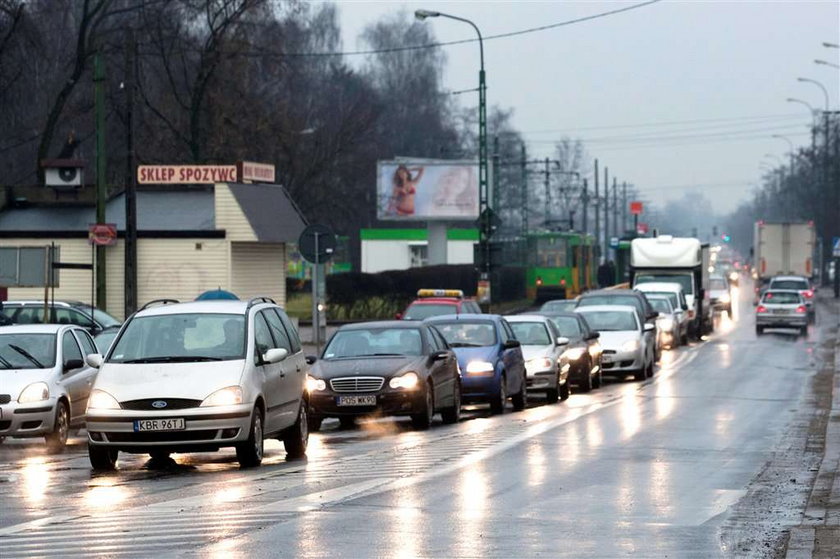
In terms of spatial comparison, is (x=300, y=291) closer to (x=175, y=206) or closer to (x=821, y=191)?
(x=821, y=191)

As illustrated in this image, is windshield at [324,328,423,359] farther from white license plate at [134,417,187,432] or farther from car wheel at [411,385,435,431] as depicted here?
white license plate at [134,417,187,432]

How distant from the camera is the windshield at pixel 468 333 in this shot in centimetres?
2583

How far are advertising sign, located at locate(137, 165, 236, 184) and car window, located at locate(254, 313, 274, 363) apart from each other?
93.6 feet

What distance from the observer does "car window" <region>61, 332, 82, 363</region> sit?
20672 mm

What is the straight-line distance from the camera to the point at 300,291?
89312 mm

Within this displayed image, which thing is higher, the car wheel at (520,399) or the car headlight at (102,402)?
the car headlight at (102,402)

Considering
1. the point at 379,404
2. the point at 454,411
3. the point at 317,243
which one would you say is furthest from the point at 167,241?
the point at 379,404

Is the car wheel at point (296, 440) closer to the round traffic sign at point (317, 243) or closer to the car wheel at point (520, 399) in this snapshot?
the car wheel at point (520, 399)

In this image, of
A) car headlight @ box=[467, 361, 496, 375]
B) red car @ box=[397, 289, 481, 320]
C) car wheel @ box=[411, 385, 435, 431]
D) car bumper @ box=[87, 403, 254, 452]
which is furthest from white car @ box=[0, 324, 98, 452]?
red car @ box=[397, 289, 481, 320]

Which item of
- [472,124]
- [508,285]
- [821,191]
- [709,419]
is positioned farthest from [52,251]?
[472,124]

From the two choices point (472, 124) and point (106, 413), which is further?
point (472, 124)

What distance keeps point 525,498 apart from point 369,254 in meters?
93.0

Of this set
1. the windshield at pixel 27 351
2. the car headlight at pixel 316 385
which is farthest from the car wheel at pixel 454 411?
the windshield at pixel 27 351

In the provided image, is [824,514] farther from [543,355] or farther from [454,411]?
[543,355]
